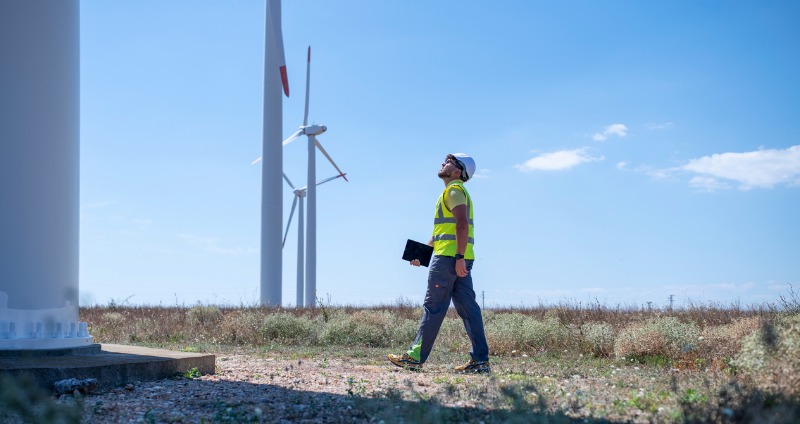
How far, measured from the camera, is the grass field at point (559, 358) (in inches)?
178

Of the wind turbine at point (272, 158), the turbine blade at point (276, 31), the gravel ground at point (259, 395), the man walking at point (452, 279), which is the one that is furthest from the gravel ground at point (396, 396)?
the turbine blade at point (276, 31)

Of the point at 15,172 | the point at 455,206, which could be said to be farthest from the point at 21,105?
the point at 455,206

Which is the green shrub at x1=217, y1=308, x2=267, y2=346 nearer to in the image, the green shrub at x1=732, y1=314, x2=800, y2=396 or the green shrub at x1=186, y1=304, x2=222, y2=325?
the green shrub at x1=186, y1=304, x2=222, y2=325

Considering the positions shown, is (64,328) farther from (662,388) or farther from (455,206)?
(662,388)

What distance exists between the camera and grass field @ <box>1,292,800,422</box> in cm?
452

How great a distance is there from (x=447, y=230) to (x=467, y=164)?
81cm

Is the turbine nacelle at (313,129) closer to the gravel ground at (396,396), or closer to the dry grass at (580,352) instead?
the dry grass at (580,352)

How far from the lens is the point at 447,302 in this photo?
774 cm

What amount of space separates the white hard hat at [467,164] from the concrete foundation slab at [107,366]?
335 centimetres

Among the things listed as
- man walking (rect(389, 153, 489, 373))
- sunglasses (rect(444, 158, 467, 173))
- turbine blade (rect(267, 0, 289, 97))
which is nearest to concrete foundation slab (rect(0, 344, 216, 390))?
man walking (rect(389, 153, 489, 373))

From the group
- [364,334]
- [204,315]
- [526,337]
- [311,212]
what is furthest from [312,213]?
[526,337]

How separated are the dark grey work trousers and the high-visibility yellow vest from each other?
8cm

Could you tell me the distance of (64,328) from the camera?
7.43 meters

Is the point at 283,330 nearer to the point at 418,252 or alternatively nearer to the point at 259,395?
the point at 418,252
